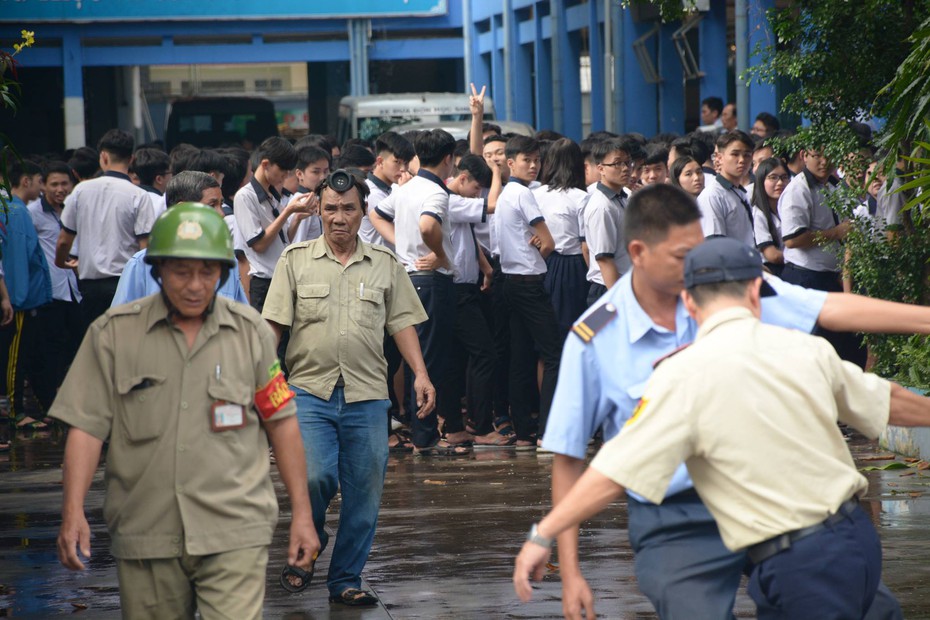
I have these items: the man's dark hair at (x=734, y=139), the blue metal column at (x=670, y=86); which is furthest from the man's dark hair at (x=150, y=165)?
the blue metal column at (x=670, y=86)

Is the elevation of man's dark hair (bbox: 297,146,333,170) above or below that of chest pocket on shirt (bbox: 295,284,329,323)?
above

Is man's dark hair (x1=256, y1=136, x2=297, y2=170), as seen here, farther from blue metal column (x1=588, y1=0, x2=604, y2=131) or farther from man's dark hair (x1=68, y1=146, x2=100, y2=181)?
blue metal column (x1=588, y1=0, x2=604, y2=131)

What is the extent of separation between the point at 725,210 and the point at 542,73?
24.7 meters

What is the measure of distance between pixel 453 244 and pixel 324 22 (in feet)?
88.9

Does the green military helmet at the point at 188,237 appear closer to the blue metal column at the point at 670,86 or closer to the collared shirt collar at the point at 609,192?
the collared shirt collar at the point at 609,192

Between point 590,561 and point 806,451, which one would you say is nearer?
point 806,451

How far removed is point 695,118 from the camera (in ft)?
95.7

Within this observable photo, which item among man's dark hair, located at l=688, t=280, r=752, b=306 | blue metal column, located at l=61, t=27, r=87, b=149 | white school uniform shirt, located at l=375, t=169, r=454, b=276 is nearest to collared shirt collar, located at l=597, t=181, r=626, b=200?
white school uniform shirt, located at l=375, t=169, r=454, b=276

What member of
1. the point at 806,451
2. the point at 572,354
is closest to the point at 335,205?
the point at 572,354

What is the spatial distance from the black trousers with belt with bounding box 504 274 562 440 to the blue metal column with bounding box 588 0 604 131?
19.4 metres

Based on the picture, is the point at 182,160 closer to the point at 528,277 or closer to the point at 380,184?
the point at 380,184

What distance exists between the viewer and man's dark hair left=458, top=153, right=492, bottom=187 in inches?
432

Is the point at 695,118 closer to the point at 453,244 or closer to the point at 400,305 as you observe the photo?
the point at 453,244

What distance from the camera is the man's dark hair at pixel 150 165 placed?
38.4ft
